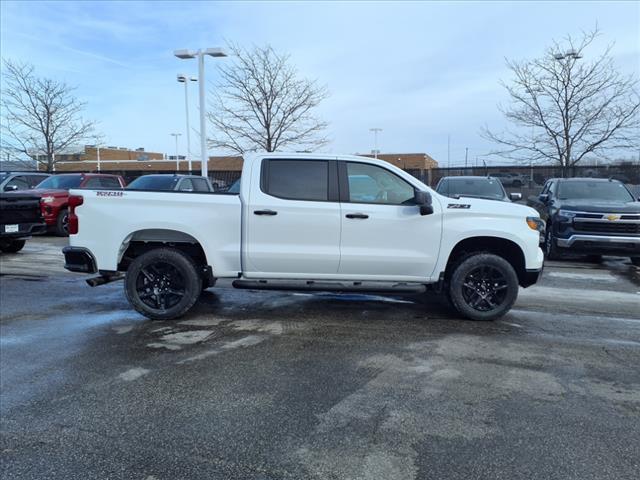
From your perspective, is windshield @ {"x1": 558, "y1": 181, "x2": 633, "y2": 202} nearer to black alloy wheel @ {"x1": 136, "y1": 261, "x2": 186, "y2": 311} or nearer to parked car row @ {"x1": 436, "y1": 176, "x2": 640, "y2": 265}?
parked car row @ {"x1": 436, "y1": 176, "x2": 640, "y2": 265}

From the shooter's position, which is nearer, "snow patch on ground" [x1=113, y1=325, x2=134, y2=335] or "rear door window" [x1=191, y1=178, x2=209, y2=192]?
"snow patch on ground" [x1=113, y1=325, x2=134, y2=335]

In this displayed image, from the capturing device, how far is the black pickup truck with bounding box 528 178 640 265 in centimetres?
955

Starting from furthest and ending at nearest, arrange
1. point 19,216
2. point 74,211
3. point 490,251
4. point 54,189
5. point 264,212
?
point 54,189
point 19,216
point 490,251
point 74,211
point 264,212

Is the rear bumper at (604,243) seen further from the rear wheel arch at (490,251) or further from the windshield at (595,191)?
the rear wheel arch at (490,251)

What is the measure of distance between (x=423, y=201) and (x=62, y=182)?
13307 millimetres

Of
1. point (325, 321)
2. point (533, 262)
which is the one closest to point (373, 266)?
point (325, 321)

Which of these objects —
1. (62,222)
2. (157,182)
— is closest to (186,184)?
(157,182)

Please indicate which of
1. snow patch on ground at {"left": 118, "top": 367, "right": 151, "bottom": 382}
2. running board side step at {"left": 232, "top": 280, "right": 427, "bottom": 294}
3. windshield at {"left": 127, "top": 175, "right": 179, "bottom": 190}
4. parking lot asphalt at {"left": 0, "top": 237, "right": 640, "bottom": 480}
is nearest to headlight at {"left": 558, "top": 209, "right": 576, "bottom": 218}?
parking lot asphalt at {"left": 0, "top": 237, "right": 640, "bottom": 480}

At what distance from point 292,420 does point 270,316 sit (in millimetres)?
2809

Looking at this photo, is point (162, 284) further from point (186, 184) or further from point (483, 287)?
point (186, 184)

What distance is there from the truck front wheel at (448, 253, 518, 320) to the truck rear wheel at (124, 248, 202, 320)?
10.1 ft

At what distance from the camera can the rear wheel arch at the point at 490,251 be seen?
5.95 metres

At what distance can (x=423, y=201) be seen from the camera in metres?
5.58

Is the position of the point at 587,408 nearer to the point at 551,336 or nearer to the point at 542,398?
the point at 542,398
